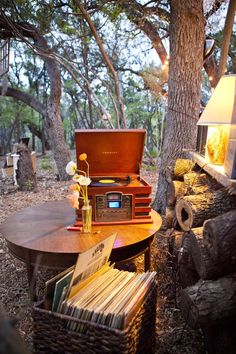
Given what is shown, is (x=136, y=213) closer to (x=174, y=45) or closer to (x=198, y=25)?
(x=174, y=45)

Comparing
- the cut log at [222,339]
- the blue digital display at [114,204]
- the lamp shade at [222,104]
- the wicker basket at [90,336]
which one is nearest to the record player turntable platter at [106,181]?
the blue digital display at [114,204]

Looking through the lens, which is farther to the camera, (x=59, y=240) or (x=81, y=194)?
(x=81, y=194)

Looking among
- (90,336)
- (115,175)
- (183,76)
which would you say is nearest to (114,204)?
(115,175)

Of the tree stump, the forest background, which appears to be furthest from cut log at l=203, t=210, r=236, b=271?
the tree stump

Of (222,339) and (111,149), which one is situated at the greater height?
(111,149)

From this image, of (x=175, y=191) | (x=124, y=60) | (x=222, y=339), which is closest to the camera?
(x=222, y=339)

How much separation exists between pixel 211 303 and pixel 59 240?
0.91 m

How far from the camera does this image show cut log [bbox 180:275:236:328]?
1122mm

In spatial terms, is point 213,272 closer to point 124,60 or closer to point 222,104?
point 222,104

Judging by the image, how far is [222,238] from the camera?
3.69 feet

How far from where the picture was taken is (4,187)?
5.03 m

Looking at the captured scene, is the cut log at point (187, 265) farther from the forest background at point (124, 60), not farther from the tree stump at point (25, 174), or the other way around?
the tree stump at point (25, 174)

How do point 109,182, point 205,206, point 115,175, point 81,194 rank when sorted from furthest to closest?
point 115,175 → point 109,182 → point 81,194 → point 205,206

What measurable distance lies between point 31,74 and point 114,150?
905 cm
